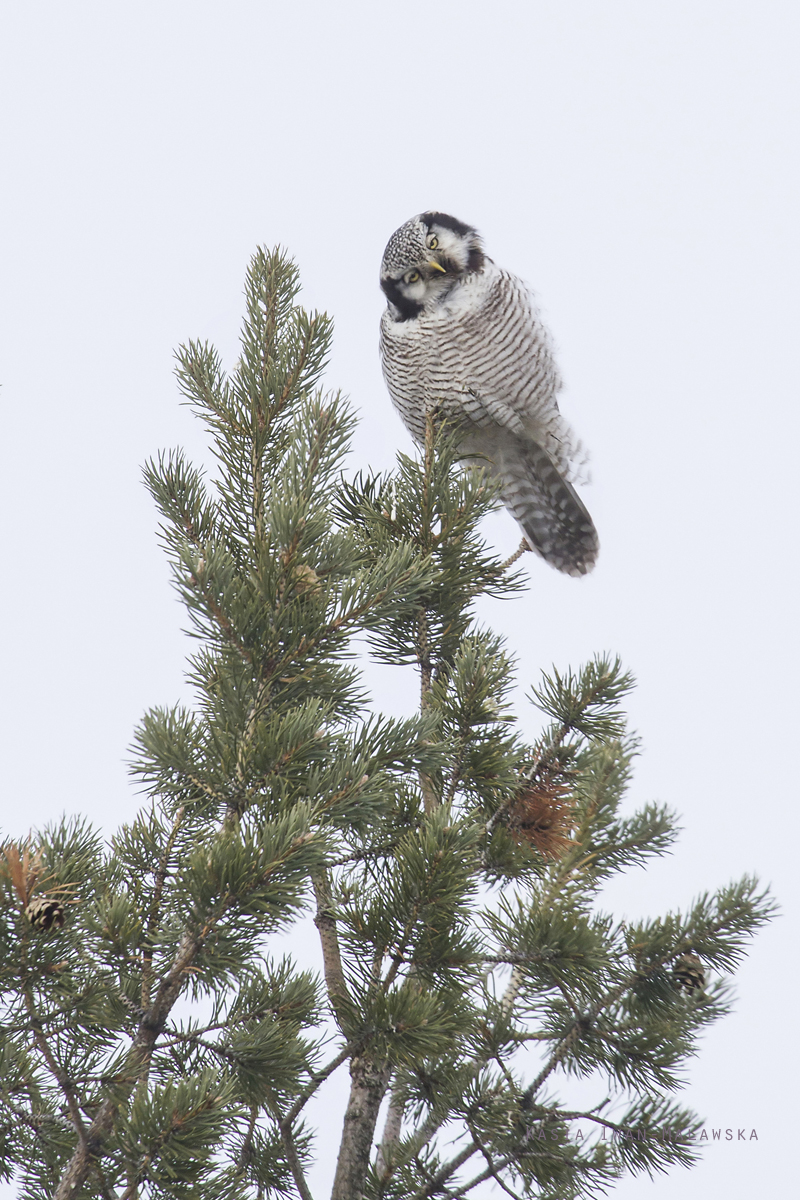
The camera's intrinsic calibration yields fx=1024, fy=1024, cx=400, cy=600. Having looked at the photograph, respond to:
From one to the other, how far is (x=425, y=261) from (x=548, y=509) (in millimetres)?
859

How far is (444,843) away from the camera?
1.03 metres

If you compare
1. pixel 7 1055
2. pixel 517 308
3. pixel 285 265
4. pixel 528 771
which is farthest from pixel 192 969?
pixel 517 308

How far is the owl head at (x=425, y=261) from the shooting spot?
3.02 m

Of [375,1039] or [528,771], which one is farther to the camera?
[528,771]

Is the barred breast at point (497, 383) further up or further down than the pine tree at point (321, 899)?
further up

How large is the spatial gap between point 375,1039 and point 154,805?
1.18 feet

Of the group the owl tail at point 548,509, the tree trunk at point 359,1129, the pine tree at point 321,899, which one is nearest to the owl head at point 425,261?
the owl tail at point 548,509

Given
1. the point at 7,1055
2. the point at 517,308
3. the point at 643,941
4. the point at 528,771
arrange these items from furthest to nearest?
1. the point at 517,308
2. the point at 528,771
3. the point at 643,941
4. the point at 7,1055

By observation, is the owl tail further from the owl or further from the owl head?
the owl head

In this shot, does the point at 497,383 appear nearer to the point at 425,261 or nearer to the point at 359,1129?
the point at 425,261

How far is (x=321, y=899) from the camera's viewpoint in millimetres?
1430

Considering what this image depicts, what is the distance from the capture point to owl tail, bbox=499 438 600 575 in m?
3.23

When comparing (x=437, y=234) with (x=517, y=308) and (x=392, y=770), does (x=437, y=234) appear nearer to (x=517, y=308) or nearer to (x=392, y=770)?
(x=517, y=308)

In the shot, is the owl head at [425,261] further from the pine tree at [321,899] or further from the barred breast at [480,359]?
the pine tree at [321,899]
